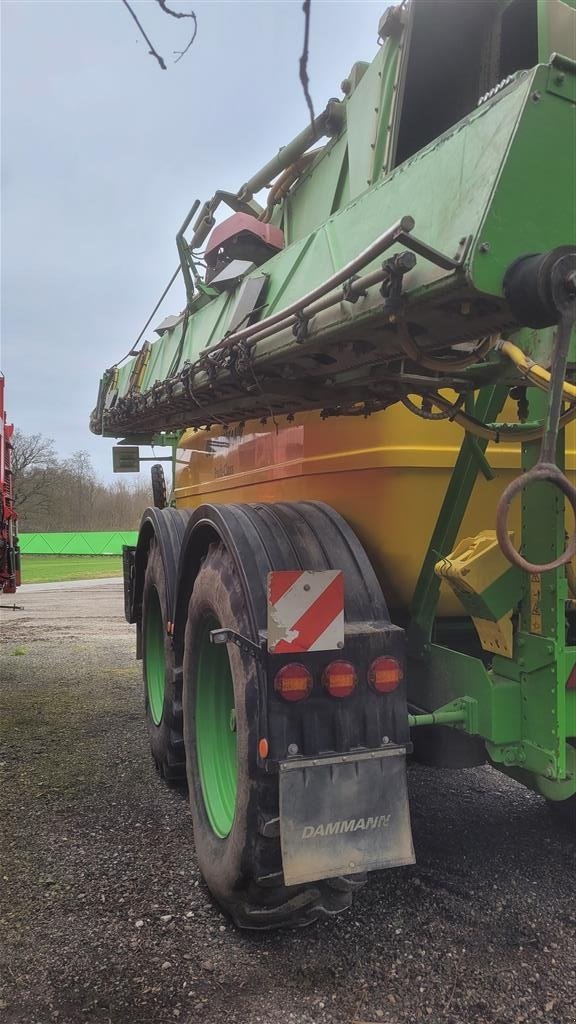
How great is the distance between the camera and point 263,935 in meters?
2.68

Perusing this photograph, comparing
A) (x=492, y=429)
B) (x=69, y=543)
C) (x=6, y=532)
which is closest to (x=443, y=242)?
(x=492, y=429)

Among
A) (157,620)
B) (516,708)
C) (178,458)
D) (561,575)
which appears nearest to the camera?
(561,575)

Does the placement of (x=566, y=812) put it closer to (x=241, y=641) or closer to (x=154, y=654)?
(x=241, y=641)

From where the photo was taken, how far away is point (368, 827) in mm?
2344

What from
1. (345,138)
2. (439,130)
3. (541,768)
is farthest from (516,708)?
(345,138)

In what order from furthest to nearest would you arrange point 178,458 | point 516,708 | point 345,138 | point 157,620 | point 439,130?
point 178,458, point 157,620, point 345,138, point 439,130, point 516,708

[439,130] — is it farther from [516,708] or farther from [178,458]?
[178,458]

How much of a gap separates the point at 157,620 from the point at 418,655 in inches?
101

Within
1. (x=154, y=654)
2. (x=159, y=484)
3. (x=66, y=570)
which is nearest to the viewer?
(x=154, y=654)

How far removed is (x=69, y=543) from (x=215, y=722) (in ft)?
125

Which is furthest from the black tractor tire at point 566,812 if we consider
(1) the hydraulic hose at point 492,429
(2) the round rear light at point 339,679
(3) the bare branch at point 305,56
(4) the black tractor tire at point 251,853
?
(3) the bare branch at point 305,56

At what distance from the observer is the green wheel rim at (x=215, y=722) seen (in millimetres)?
3176

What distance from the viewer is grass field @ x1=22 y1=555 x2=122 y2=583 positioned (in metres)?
24.3

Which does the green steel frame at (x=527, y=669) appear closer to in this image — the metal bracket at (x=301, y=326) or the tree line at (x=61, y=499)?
the metal bracket at (x=301, y=326)
